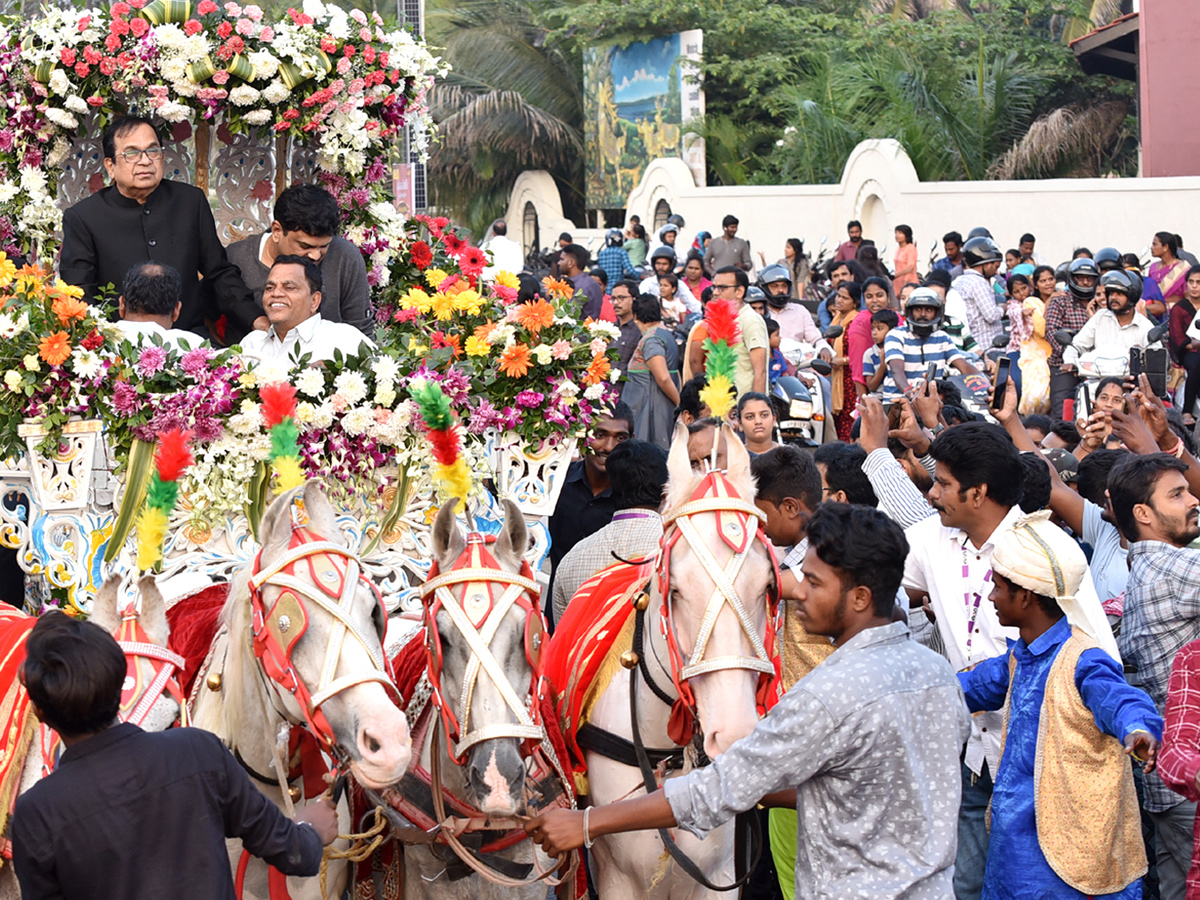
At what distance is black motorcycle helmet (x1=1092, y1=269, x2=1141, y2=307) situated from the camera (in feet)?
42.9

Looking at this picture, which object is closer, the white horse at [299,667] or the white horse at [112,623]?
the white horse at [299,667]

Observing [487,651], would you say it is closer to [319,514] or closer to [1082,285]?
[319,514]

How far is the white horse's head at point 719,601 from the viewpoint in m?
4.04

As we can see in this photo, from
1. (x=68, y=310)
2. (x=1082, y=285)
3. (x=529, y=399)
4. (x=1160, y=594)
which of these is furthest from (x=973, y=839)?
(x=1082, y=285)

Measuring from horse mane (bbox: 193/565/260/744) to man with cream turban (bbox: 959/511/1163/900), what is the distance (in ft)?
7.32

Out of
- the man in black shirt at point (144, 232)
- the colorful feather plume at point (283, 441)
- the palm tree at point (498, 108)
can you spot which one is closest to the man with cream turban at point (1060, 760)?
the colorful feather plume at point (283, 441)

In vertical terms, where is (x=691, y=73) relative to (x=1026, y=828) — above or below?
above

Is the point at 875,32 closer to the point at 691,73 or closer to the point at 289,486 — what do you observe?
the point at 691,73

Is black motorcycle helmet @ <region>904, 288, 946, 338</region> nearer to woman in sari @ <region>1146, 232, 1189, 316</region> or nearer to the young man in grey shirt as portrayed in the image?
the young man in grey shirt

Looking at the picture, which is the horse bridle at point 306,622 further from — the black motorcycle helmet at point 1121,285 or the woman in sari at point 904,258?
the woman in sari at point 904,258

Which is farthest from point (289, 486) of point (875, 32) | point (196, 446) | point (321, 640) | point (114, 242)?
point (875, 32)

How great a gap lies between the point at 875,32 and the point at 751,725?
27.5 metres

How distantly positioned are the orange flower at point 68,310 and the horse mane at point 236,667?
2.30 m

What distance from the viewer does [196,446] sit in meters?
6.16
